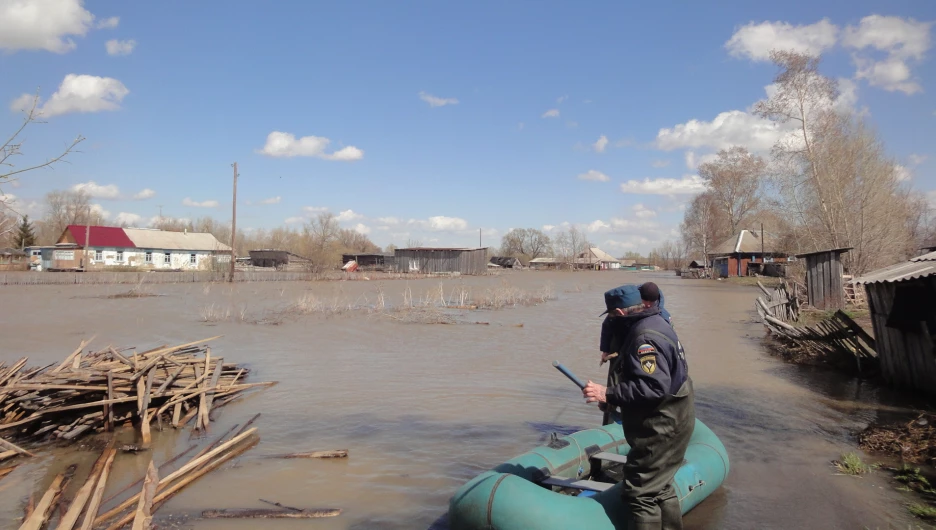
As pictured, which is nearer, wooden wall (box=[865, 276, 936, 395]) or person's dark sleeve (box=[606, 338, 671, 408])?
person's dark sleeve (box=[606, 338, 671, 408])

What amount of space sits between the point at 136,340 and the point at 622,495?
1487 cm

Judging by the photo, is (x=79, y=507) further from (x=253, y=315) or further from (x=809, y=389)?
(x=253, y=315)

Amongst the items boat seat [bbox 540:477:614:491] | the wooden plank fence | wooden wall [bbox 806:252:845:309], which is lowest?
boat seat [bbox 540:477:614:491]

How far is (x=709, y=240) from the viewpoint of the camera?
64.2 metres

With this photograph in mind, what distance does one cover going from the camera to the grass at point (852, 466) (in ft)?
19.2

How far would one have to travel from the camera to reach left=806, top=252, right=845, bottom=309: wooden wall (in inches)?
701

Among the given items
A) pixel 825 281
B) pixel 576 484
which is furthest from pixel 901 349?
pixel 825 281

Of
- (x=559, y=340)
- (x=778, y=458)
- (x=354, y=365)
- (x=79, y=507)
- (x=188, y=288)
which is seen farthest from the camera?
(x=188, y=288)

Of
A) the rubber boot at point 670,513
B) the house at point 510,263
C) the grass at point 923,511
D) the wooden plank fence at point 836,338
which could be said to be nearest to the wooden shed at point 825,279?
the wooden plank fence at point 836,338

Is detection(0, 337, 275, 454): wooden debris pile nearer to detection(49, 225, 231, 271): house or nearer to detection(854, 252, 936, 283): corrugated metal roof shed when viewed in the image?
detection(854, 252, 936, 283): corrugated metal roof shed

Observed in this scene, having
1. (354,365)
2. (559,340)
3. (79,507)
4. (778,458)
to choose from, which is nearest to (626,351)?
(778,458)

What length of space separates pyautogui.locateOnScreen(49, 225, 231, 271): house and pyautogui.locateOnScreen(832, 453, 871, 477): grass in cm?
4428

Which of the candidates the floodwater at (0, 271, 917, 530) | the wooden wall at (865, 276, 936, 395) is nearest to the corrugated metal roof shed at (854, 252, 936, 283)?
the wooden wall at (865, 276, 936, 395)

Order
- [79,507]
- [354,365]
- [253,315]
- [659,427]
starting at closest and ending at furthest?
[659,427], [79,507], [354,365], [253,315]
